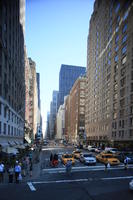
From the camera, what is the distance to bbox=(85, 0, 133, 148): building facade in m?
47.5

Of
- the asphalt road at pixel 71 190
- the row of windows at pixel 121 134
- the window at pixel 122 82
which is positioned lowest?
the row of windows at pixel 121 134

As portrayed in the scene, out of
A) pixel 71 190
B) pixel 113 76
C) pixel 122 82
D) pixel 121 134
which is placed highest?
pixel 113 76

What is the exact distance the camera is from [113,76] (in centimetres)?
5775

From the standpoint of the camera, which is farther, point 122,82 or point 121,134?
point 122,82

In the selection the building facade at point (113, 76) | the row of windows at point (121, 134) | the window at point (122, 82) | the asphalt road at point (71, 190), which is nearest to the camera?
the asphalt road at point (71, 190)

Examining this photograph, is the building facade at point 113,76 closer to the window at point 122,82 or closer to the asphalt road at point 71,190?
the window at point 122,82

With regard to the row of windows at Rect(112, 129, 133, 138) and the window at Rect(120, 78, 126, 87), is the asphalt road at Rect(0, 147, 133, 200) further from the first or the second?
the window at Rect(120, 78, 126, 87)

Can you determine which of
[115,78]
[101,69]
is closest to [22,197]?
[115,78]

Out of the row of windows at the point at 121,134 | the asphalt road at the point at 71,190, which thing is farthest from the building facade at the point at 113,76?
the asphalt road at the point at 71,190

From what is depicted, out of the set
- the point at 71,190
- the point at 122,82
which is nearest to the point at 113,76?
the point at 122,82

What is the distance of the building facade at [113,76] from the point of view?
47.5m

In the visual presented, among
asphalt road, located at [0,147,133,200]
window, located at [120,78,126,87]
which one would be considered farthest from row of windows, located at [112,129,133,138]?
asphalt road, located at [0,147,133,200]

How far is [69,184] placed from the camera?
500 inches

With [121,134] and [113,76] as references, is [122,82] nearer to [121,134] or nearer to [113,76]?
[113,76]
